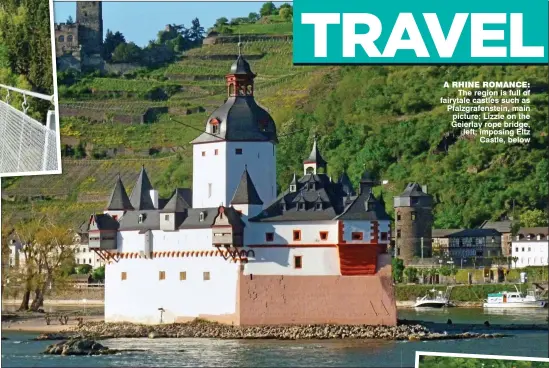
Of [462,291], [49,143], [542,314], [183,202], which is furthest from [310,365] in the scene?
[462,291]

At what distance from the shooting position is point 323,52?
1415cm

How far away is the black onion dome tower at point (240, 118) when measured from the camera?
36656 millimetres

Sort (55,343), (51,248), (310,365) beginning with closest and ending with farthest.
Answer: (310,365), (55,343), (51,248)

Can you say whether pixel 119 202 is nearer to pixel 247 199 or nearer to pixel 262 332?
pixel 247 199

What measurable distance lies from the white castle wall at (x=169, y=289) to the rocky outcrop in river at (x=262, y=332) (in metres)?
0.37

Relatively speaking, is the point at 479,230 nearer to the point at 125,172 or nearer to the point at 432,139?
the point at 432,139

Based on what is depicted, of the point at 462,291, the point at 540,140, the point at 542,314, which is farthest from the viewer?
the point at 540,140

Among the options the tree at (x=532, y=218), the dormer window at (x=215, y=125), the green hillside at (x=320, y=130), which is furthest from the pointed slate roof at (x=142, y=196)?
the tree at (x=532, y=218)

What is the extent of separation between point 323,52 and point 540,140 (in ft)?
176

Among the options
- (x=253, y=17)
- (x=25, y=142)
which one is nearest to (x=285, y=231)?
(x=25, y=142)

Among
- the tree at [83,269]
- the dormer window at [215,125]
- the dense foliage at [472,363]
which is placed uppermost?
the dormer window at [215,125]

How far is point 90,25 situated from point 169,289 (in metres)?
31.2

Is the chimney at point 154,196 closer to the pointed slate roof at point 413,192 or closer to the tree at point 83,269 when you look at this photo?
the tree at point 83,269

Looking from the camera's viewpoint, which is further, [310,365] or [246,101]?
[246,101]
